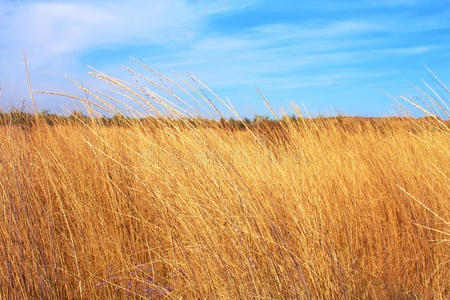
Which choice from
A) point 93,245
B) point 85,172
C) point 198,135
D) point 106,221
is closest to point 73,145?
point 85,172

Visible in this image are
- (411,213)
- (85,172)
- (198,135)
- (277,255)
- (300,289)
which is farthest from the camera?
(85,172)

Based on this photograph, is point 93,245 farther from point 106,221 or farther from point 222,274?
point 222,274

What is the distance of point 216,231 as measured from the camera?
1940mm

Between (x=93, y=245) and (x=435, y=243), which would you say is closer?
(x=93, y=245)

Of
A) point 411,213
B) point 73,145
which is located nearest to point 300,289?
point 411,213

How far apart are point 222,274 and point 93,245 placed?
0.96m

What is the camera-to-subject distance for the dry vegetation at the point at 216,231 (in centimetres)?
167

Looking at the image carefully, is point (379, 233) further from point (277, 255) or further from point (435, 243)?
point (277, 255)

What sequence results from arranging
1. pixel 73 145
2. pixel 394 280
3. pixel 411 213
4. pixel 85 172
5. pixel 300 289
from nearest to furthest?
pixel 300 289, pixel 394 280, pixel 411 213, pixel 85 172, pixel 73 145

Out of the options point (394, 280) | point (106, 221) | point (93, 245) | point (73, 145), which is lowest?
point (394, 280)

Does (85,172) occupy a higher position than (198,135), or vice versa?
(85,172)

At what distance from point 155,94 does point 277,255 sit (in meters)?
1.18

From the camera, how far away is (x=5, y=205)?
1907mm

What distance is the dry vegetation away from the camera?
167 centimetres
